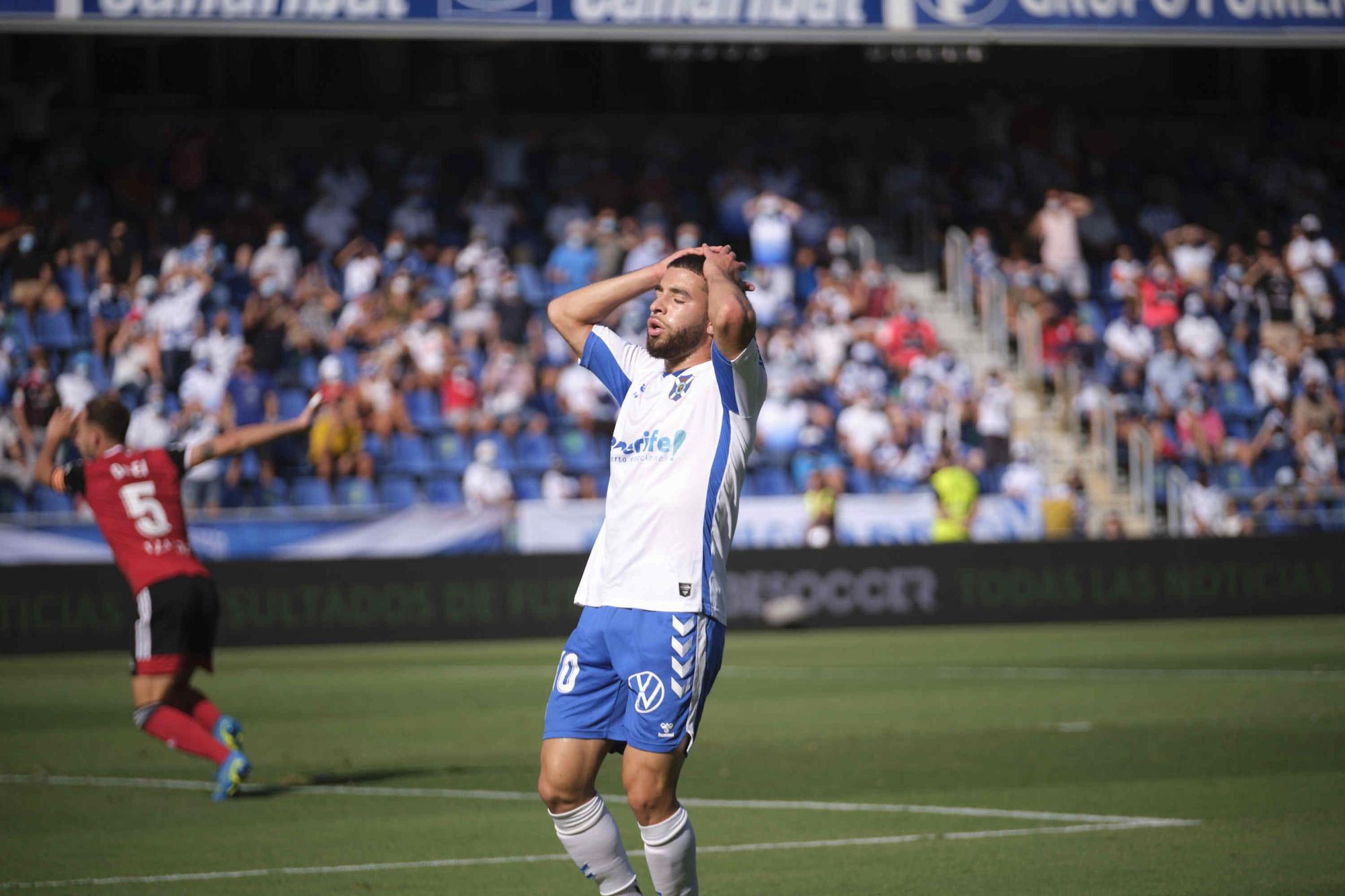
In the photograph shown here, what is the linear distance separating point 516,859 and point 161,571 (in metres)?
3.09

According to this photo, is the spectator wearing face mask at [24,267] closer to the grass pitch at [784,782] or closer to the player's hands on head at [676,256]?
the grass pitch at [784,782]

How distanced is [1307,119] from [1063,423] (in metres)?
10.3

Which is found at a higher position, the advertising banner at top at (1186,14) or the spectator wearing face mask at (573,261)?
the advertising banner at top at (1186,14)

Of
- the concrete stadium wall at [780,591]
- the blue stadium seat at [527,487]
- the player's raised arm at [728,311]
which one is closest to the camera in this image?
the player's raised arm at [728,311]

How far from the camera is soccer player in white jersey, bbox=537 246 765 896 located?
219 inches

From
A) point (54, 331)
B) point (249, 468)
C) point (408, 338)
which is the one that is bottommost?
point (249, 468)

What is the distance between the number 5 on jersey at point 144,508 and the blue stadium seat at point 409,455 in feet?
43.6

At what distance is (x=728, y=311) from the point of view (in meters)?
5.48

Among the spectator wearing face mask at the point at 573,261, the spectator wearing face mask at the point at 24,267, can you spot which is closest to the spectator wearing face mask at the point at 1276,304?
the spectator wearing face mask at the point at 573,261

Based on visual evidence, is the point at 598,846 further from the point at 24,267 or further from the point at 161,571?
the point at 24,267

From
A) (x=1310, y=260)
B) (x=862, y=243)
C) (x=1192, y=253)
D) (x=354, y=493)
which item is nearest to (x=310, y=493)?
(x=354, y=493)

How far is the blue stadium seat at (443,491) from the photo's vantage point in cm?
2306

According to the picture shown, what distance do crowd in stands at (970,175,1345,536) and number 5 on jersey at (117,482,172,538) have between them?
53.6 ft

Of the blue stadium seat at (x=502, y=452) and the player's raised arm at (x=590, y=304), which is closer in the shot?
the player's raised arm at (x=590, y=304)
